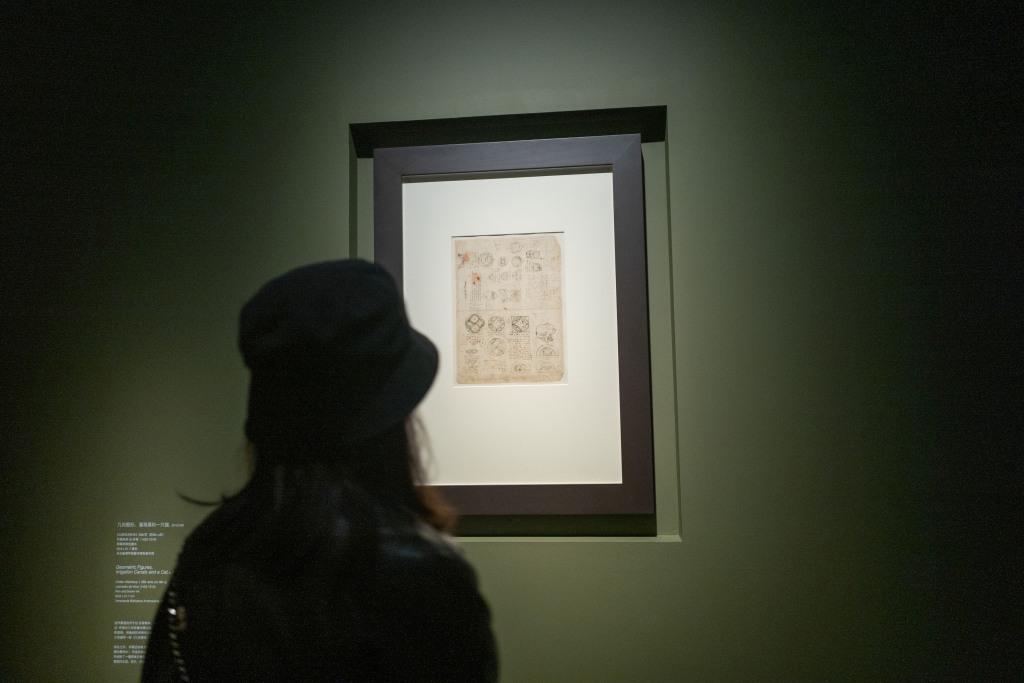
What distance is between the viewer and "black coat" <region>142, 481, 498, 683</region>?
0.65 metres

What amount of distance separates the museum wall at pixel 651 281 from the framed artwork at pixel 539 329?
2.9 inches

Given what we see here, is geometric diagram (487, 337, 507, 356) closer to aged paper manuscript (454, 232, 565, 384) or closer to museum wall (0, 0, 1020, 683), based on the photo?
aged paper manuscript (454, 232, 565, 384)

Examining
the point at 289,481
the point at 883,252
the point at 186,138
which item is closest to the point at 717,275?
the point at 883,252

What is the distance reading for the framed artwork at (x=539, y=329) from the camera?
3.62 ft

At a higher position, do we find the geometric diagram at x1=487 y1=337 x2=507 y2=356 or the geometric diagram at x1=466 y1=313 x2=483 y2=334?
the geometric diagram at x1=466 y1=313 x2=483 y2=334

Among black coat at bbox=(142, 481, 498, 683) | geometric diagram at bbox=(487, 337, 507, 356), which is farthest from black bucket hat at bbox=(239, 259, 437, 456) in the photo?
geometric diagram at bbox=(487, 337, 507, 356)

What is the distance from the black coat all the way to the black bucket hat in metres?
0.11

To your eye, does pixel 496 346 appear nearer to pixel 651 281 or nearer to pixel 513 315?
pixel 513 315

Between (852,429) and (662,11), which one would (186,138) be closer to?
(662,11)

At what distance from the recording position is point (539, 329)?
1.12 metres

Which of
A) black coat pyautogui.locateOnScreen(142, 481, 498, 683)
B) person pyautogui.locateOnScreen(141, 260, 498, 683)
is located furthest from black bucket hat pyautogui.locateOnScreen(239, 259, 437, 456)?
black coat pyautogui.locateOnScreen(142, 481, 498, 683)

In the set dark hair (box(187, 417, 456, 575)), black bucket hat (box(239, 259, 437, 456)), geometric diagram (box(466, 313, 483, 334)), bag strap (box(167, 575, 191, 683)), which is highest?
geometric diagram (box(466, 313, 483, 334))

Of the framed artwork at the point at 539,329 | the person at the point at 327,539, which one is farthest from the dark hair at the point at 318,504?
the framed artwork at the point at 539,329

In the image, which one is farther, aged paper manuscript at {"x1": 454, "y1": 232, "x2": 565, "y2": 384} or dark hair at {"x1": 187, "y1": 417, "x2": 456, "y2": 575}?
aged paper manuscript at {"x1": 454, "y1": 232, "x2": 565, "y2": 384}
